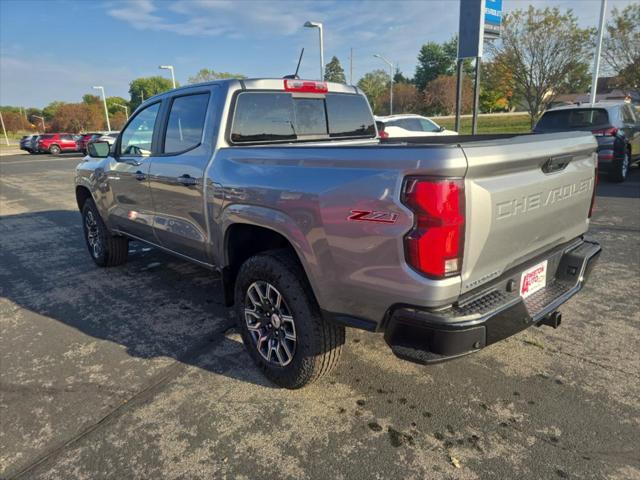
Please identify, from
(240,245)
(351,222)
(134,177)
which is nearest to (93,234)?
(134,177)

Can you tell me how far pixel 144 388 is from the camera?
2.93 metres

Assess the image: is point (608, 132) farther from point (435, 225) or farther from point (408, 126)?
point (435, 225)

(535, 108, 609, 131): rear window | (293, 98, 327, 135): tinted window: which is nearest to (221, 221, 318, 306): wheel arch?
(293, 98, 327, 135): tinted window

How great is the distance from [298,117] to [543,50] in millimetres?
20576

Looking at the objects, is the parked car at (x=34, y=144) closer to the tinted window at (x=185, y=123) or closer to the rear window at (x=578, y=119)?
the rear window at (x=578, y=119)

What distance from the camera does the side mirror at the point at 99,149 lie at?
4703 millimetres

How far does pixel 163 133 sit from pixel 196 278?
179 cm

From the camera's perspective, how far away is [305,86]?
370 cm

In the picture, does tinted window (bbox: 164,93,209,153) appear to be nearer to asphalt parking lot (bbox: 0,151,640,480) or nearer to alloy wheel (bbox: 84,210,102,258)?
asphalt parking lot (bbox: 0,151,640,480)

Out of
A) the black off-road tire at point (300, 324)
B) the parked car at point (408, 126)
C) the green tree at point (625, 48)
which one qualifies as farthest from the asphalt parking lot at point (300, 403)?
the green tree at point (625, 48)

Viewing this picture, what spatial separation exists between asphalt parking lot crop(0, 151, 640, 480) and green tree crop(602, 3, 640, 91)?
62.4 ft

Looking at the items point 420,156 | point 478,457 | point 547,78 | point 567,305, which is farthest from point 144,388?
point 547,78

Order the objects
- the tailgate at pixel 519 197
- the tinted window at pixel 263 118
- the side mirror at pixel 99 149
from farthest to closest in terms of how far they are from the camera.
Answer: the side mirror at pixel 99 149
the tinted window at pixel 263 118
the tailgate at pixel 519 197

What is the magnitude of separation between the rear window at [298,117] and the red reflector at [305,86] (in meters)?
0.05
